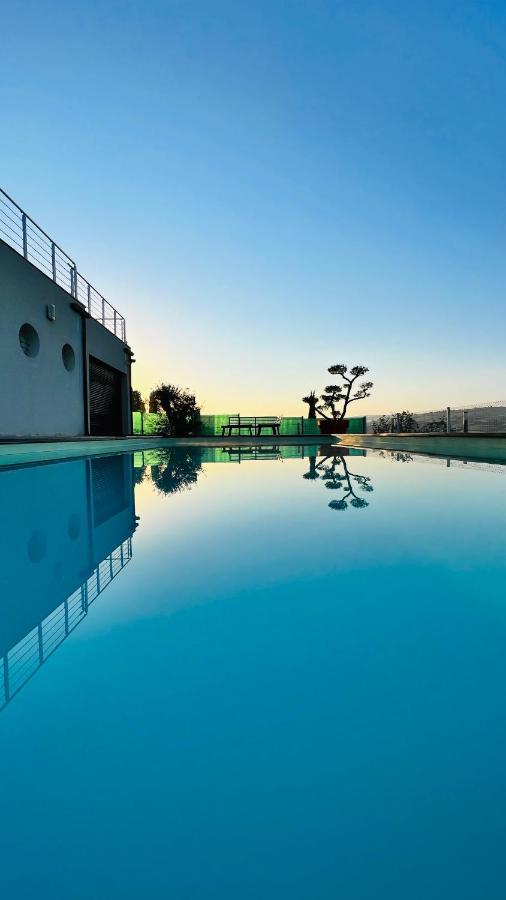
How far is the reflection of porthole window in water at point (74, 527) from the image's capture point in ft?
7.73

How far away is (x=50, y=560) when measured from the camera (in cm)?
191

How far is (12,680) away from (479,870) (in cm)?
93

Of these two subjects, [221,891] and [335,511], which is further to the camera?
[335,511]

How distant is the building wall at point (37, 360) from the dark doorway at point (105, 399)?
1.36m

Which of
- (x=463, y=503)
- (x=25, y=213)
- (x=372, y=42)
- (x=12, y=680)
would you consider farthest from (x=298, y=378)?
(x=12, y=680)

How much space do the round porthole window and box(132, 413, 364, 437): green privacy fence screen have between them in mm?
11651

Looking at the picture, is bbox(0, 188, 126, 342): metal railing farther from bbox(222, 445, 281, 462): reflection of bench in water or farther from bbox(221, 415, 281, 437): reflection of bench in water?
bbox(221, 415, 281, 437): reflection of bench in water

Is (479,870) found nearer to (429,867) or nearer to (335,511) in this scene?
(429,867)

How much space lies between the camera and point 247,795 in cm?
60

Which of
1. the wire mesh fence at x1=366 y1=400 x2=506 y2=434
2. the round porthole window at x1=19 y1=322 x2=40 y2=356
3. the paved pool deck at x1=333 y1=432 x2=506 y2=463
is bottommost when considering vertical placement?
the paved pool deck at x1=333 y1=432 x2=506 y2=463

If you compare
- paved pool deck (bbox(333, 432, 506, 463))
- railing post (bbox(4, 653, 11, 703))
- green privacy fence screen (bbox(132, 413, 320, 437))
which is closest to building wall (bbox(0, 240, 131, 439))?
railing post (bbox(4, 653, 11, 703))

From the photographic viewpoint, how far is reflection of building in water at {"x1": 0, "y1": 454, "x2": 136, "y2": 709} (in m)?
1.13

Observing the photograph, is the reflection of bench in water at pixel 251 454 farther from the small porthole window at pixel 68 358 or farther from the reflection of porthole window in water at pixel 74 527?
the reflection of porthole window in water at pixel 74 527

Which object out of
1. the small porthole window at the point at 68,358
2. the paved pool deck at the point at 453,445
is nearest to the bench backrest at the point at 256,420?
the paved pool deck at the point at 453,445
